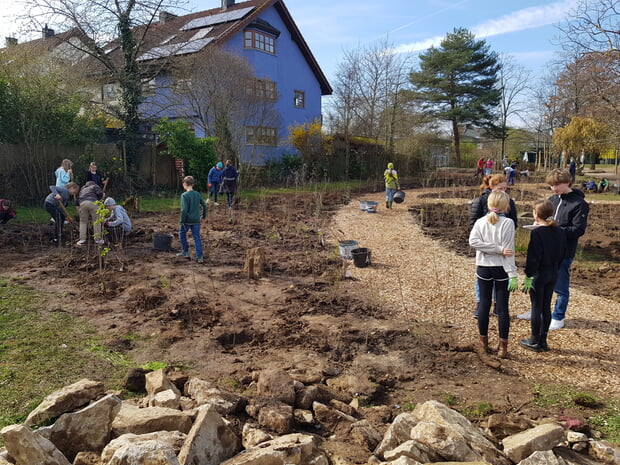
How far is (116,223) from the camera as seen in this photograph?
8977 millimetres

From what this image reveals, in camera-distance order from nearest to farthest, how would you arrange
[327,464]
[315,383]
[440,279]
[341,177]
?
1. [327,464]
2. [315,383]
3. [440,279]
4. [341,177]

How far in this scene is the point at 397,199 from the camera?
50.0 ft

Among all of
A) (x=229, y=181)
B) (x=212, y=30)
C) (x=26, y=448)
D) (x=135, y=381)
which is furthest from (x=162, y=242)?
(x=212, y=30)

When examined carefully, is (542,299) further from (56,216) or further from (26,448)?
(56,216)

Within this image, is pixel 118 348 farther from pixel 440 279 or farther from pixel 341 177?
pixel 341 177

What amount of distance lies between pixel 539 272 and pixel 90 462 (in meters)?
4.27

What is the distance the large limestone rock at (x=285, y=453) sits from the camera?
104 inches

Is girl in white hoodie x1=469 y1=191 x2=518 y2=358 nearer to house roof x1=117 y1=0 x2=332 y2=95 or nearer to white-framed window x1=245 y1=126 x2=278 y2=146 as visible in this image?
house roof x1=117 y1=0 x2=332 y2=95

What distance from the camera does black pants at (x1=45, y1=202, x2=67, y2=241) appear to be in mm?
9430

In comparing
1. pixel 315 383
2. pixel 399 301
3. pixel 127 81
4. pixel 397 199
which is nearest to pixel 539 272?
pixel 399 301

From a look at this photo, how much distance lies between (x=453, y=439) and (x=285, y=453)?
3.46ft

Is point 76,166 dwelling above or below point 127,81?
below

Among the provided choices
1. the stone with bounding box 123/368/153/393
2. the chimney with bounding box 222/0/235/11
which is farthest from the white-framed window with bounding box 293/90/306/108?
the stone with bounding box 123/368/153/393

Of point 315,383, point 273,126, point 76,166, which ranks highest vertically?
point 273,126
